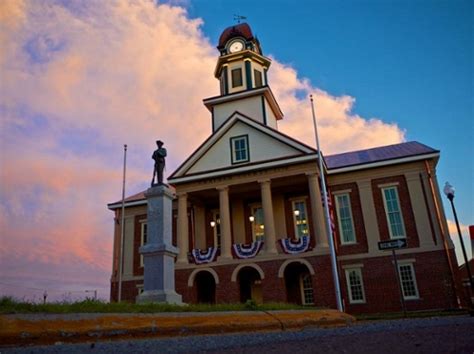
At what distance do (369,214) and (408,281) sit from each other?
444 centimetres

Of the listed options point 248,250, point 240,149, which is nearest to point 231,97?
point 240,149

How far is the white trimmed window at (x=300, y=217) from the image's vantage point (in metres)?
25.4

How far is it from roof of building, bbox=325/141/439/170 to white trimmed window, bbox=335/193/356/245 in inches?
85.3

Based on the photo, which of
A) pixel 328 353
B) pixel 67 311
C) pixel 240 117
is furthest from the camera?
pixel 240 117

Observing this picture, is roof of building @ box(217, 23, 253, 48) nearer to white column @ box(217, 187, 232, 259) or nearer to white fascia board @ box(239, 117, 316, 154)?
white fascia board @ box(239, 117, 316, 154)

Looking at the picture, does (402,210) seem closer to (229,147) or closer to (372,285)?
(372,285)

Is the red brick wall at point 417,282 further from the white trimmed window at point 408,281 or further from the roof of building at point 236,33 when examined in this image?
the roof of building at point 236,33

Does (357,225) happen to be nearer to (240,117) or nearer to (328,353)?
(240,117)

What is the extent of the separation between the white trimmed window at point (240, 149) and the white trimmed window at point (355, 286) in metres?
9.62

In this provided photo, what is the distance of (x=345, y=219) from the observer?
977 inches

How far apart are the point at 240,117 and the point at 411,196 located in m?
12.1

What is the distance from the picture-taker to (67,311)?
760cm

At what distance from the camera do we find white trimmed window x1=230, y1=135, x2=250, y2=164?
25703 millimetres

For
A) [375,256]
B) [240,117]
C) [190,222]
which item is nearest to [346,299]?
[375,256]
